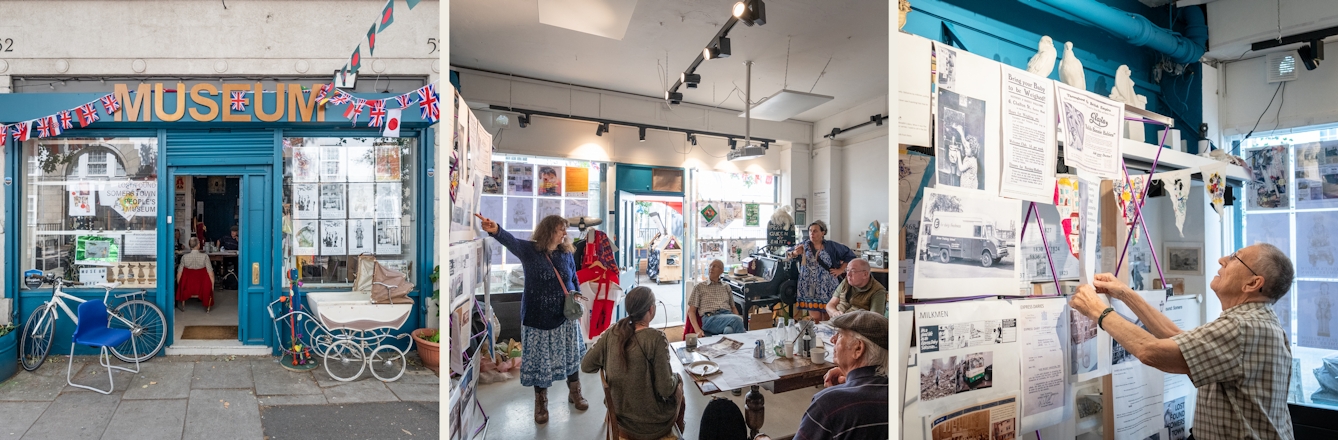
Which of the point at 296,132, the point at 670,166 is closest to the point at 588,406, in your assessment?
the point at 670,166

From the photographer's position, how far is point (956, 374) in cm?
166

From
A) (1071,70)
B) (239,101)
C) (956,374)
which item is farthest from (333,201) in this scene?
(1071,70)

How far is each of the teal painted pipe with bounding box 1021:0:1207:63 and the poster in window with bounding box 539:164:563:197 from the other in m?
2.31

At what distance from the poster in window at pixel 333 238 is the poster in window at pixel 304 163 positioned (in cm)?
46

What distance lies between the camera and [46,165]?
4953mm

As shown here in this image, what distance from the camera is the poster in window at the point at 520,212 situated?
94cm

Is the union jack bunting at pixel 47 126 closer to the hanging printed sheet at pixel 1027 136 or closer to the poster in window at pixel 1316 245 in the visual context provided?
the hanging printed sheet at pixel 1027 136

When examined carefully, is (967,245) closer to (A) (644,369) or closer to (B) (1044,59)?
(B) (1044,59)

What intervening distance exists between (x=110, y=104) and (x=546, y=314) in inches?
247

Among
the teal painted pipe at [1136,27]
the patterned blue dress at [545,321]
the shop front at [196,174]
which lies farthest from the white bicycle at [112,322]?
the teal painted pipe at [1136,27]

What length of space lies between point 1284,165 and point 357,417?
639 centimetres

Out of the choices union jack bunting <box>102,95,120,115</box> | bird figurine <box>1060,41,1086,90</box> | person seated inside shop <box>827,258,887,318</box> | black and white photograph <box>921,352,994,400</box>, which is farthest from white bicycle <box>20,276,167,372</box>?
bird figurine <box>1060,41,1086,90</box>

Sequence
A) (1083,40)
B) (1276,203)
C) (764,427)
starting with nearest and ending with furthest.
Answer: (764,427) → (1083,40) → (1276,203)

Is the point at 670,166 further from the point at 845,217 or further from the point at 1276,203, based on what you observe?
the point at 1276,203
